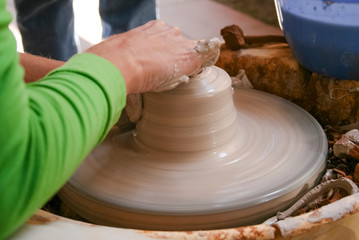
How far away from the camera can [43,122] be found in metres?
0.69

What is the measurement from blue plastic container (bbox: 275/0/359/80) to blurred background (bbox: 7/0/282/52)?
2.09m

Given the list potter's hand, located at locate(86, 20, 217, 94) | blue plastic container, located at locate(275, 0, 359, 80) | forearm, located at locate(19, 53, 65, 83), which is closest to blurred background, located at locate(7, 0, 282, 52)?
blue plastic container, located at locate(275, 0, 359, 80)

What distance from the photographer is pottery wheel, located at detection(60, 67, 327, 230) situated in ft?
3.45

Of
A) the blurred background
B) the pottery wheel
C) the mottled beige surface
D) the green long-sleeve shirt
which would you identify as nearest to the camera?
the green long-sleeve shirt

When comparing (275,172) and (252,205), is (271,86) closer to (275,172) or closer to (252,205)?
(275,172)

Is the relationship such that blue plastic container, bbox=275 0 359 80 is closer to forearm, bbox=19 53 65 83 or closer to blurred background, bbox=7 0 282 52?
forearm, bbox=19 53 65 83

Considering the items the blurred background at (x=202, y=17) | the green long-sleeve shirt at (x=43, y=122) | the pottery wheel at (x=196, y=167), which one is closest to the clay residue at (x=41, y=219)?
the green long-sleeve shirt at (x=43, y=122)

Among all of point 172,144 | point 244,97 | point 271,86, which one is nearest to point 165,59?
point 172,144

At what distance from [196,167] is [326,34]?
57 centimetres

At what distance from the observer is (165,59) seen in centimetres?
104

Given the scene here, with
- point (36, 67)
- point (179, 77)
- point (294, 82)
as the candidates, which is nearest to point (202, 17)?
point (294, 82)

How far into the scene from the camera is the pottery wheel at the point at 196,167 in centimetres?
105

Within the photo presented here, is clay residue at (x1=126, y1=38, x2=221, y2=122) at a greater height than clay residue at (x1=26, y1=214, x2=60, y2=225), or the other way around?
clay residue at (x1=126, y1=38, x2=221, y2=122)

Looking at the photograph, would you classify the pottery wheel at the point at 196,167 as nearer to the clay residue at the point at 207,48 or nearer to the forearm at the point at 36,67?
the clay residue at the point at 207,48
